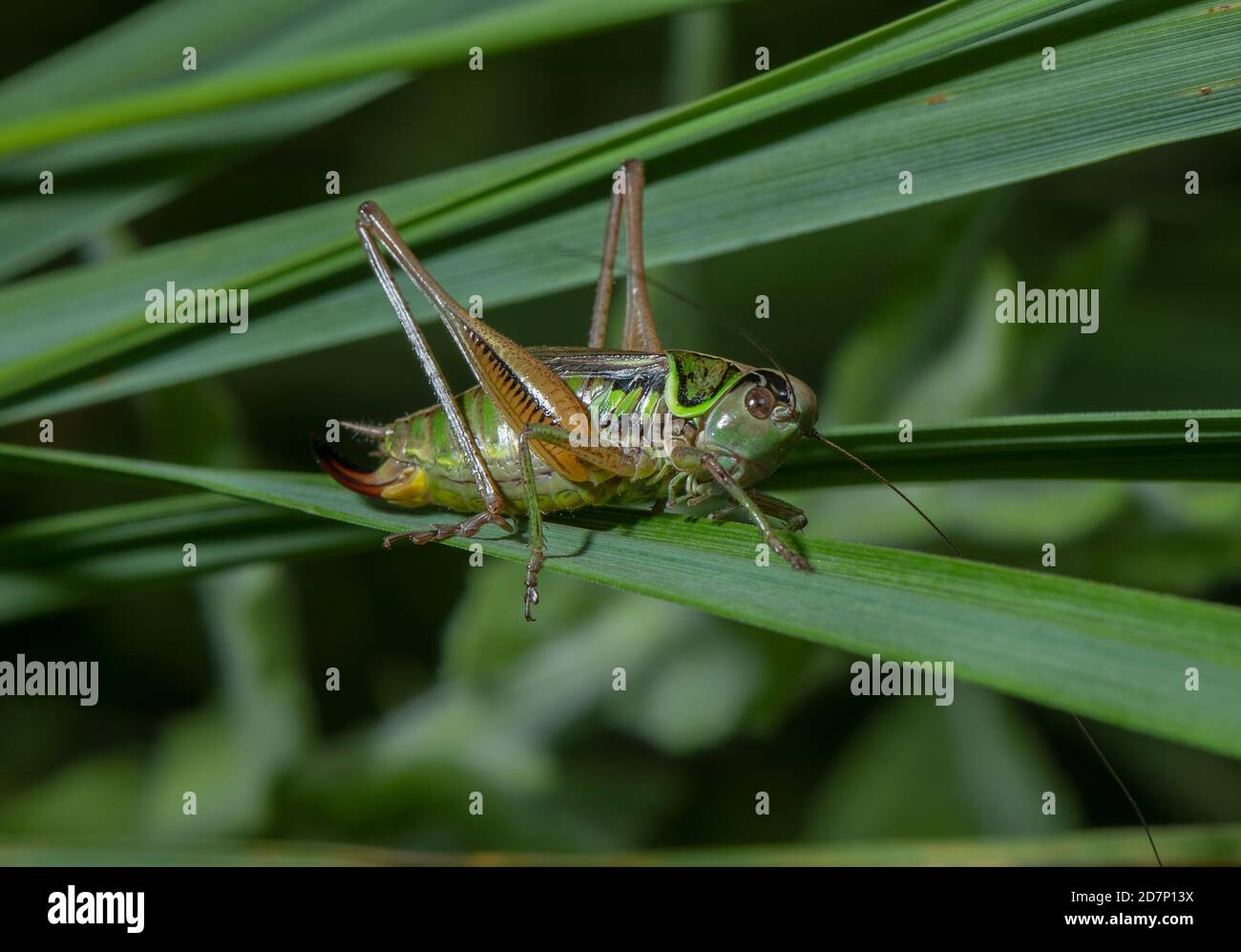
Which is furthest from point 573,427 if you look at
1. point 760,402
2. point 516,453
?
point 760,402

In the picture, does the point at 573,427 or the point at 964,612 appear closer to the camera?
the point at 964,612

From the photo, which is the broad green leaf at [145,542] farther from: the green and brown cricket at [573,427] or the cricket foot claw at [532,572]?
the cricket foot claw at [532,572]

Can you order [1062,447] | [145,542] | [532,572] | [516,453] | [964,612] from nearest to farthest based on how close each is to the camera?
[964,612]
[1062,447]
[532,572]
[145,542]
[516,453]

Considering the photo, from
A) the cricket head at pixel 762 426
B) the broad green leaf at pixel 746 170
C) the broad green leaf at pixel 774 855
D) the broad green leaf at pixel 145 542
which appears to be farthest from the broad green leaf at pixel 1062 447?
the broad green leaf at pixel 145 542

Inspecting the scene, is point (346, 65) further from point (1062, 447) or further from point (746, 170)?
point (1062, 447)

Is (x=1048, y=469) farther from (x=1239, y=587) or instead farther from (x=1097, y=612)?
(x=1239, y=587)

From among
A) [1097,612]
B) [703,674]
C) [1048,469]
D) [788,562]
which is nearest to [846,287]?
[703,674]
